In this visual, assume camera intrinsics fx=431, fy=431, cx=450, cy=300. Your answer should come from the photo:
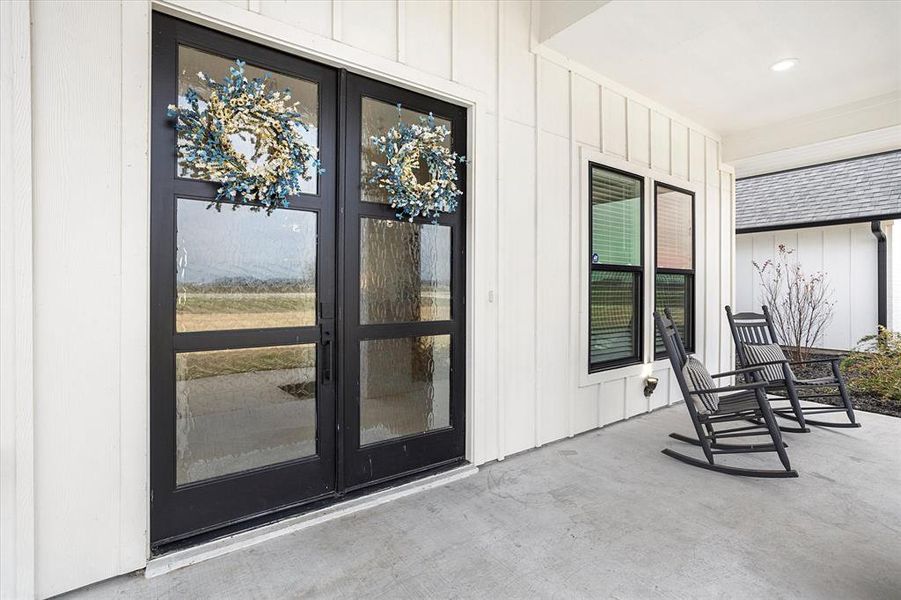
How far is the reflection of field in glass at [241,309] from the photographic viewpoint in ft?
7.03

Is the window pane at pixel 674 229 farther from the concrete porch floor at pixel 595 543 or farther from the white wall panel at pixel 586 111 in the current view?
the concrete porch floor at pixel 595 543

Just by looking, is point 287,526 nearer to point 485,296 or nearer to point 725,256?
point 485,296

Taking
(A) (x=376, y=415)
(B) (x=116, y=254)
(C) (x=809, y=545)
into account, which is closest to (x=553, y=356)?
(A) (x=376, y=415)

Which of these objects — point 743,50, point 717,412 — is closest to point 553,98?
point 743,50

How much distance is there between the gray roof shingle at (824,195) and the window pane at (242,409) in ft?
23.0

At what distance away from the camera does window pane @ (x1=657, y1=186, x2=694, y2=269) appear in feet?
15.4

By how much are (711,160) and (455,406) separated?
4.65 meters

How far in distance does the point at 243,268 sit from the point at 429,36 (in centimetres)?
195

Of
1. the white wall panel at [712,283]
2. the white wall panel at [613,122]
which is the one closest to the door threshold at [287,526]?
the white wall panel at [613,122]

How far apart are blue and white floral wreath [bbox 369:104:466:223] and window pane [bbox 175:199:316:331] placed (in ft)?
1.79

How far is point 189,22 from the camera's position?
211 cm

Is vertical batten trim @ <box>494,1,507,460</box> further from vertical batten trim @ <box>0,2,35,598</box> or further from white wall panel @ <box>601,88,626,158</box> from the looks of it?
vertical batten trim @ <box>0,2,35,598</box>

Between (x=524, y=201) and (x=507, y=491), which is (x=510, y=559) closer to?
(x=507, y=491)

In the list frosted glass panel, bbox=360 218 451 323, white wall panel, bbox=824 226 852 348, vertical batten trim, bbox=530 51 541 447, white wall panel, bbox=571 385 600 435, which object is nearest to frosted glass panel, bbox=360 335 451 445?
frosted glass panel, bbox=360 218 451 323
